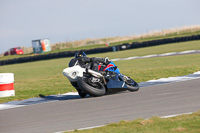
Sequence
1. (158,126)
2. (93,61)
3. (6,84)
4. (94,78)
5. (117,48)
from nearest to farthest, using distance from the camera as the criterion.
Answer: (158,126), (94,78), (93,61), (6,84), (117,48)

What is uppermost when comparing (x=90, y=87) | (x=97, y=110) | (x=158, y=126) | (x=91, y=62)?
(x=91, y=62)

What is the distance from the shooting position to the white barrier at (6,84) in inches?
482

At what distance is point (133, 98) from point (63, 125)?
3074mm

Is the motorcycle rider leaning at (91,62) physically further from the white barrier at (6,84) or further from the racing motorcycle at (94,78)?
the white barrier at (6,84)

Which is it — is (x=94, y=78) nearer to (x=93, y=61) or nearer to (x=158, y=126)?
(x=93, y=61)

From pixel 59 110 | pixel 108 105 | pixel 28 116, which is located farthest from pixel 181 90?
pixel 28 116

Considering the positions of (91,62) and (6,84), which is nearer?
(91,62)

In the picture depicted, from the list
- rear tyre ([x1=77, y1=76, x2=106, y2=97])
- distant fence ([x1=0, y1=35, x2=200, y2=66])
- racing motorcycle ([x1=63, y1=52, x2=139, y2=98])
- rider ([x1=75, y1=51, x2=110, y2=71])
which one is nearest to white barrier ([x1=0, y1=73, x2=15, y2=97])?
racing motorcycle ([x1=63, y1=52, x2=139, y2=98])

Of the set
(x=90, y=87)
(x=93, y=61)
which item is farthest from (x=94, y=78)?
(x=93, y=61)

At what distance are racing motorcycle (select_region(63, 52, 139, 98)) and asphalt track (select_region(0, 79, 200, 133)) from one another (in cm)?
29

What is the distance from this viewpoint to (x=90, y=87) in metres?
10.3

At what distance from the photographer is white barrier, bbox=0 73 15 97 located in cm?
1224

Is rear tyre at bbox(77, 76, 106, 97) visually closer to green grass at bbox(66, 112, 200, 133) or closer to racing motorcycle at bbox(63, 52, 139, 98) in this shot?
racing motorcycle at bbox(63, 52, 139, 98)

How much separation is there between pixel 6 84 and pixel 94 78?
3.67 m
